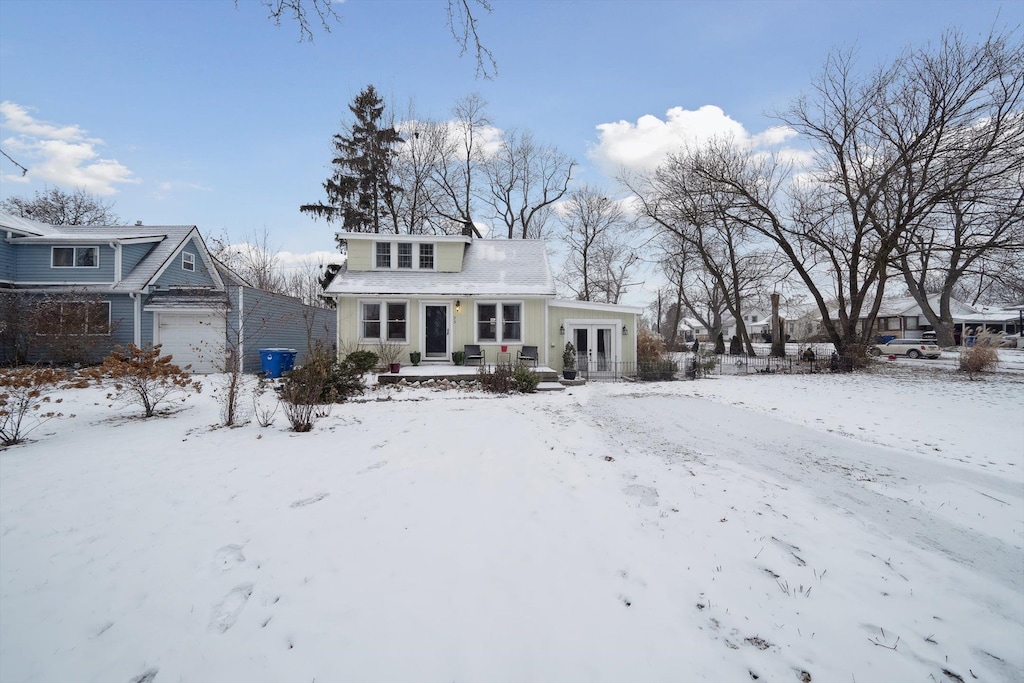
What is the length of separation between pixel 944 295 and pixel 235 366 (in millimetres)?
35202

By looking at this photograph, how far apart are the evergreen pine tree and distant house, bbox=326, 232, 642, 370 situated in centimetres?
863

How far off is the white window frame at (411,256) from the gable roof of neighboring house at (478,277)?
25cm

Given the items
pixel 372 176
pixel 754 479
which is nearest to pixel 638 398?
pixel 754 479

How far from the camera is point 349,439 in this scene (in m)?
6.03

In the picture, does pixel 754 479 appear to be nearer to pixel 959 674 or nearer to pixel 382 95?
pixel 959 674

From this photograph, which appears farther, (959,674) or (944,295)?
(944,295)

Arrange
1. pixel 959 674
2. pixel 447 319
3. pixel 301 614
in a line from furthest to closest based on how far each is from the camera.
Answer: pixel 447 319 < pixel 301 614 < pixel 959 674

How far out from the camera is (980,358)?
14234 mm

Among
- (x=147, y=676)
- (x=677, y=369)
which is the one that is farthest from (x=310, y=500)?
(x=677, y=369)

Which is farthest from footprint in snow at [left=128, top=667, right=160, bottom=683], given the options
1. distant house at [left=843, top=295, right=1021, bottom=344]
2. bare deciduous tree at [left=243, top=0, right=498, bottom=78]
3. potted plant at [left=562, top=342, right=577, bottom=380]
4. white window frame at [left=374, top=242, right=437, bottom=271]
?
distant house at [left=843, top=295, right=1021, bottom=344]

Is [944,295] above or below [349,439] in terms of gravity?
above

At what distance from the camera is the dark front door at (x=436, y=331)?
49.4 feet

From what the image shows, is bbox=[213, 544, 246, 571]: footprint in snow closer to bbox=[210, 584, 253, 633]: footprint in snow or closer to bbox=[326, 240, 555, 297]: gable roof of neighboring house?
bbox=[210, 584, 253, 633]: footprint in snow

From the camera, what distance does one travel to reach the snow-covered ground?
7.19ft
